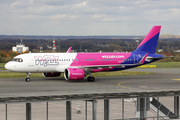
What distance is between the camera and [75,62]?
48469mm

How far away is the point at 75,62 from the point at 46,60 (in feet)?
15.5

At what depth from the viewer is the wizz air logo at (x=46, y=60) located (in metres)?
46.2

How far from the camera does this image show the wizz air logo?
152 feet

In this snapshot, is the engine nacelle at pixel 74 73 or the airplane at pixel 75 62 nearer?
the engine nacelle at pixel 74 73

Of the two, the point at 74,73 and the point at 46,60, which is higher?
the point at 46,60

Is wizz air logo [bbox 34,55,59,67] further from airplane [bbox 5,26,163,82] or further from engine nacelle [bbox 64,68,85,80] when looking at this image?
engine nacelle [bbox 64,68,85,80]

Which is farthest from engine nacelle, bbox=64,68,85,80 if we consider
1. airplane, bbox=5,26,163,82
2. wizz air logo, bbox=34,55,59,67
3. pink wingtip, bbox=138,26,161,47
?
pink wingtip, bbox=138,26,161,47

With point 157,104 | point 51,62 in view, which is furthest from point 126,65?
point 157,104

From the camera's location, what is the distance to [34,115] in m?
23.3
